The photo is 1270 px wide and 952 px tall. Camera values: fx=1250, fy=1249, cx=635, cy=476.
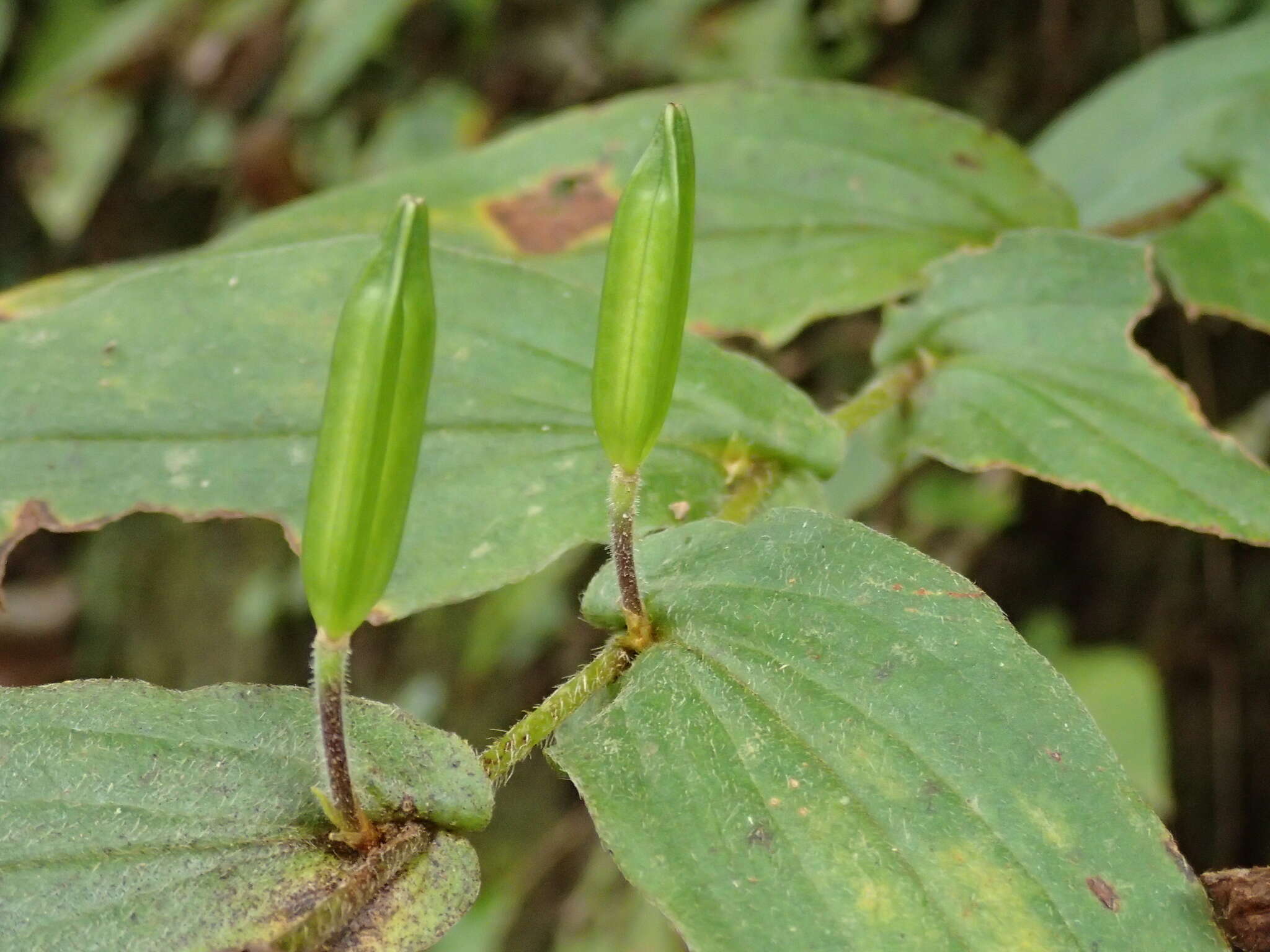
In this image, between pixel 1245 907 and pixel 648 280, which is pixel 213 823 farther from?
pixel 1245 907

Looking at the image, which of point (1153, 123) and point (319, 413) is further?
point (1153, 123)

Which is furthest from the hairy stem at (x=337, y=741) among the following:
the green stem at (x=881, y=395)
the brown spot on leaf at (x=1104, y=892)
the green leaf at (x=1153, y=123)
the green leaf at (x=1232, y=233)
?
the green leaf at (x=1153, y=123)

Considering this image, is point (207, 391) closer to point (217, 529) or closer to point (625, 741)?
point (625, 741)

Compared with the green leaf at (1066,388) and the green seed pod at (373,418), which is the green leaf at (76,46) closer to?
the green leaf at (1066,388)

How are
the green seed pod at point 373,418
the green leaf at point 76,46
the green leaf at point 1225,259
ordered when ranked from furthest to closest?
the green leaf at point 76,46 < the green leaf at point 1225,259 < the green seed pod at point 373,418

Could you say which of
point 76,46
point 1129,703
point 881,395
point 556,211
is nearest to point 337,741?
point 881,395

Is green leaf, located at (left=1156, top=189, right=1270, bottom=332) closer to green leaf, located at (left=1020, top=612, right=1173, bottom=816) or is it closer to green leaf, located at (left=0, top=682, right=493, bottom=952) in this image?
green leaf, located at (left=1020, top=612, right=1173, bottom=816)
